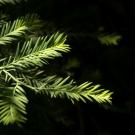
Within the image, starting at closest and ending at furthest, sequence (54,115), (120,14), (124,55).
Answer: (54,115) → (124,55) → (120,14)

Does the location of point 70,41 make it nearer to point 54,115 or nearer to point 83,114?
point 54,115

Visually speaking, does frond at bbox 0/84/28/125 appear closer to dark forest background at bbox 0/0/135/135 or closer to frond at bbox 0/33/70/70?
frond at bbox 0/33/70/70

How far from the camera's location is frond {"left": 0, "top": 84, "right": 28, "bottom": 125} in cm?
80

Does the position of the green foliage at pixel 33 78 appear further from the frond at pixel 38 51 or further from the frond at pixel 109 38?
the frond at pixel 109 38

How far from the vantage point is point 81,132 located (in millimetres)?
1948

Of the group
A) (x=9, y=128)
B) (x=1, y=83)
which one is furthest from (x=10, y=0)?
(x=9, y=128)

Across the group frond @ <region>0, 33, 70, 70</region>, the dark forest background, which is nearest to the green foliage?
frond @ <region>0, 33, 70, 70</region>

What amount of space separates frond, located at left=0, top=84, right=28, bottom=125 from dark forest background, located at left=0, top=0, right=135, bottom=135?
39 cm

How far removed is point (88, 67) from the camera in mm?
2074

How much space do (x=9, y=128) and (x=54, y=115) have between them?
→ 312mm

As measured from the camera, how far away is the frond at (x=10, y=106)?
80cm

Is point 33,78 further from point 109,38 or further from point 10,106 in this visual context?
point 109,38

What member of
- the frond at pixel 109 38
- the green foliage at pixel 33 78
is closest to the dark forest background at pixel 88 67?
the frond at pixel 109 38

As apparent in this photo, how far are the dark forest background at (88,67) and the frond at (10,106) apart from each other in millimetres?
386
